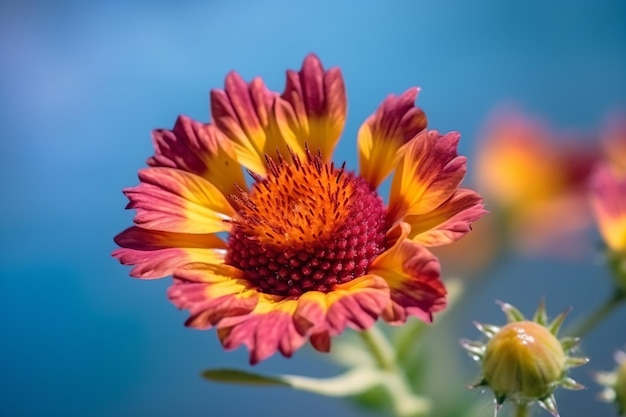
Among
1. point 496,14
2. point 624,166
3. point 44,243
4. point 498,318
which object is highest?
point 496,14

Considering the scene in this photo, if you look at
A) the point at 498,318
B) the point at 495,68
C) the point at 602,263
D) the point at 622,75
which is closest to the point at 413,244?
the point at 602,263

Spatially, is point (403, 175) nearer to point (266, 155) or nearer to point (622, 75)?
point (266, 155)

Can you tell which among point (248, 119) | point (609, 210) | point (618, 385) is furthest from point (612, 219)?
point (248, 119)

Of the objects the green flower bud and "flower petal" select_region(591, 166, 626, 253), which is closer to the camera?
the green flower bud

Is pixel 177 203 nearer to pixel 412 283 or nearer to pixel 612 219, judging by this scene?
pixel 412 283

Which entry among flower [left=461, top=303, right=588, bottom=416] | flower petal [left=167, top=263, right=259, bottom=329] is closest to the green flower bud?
flower [left=461, top=303, right=588, bottom=416]

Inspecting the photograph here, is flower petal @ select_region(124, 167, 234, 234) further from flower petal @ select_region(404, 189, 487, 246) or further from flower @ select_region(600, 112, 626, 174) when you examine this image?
flower @ select_region(600, 112, 626, 174)

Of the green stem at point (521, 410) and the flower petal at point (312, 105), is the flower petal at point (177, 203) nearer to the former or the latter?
the flower petal at point (312, 105)
